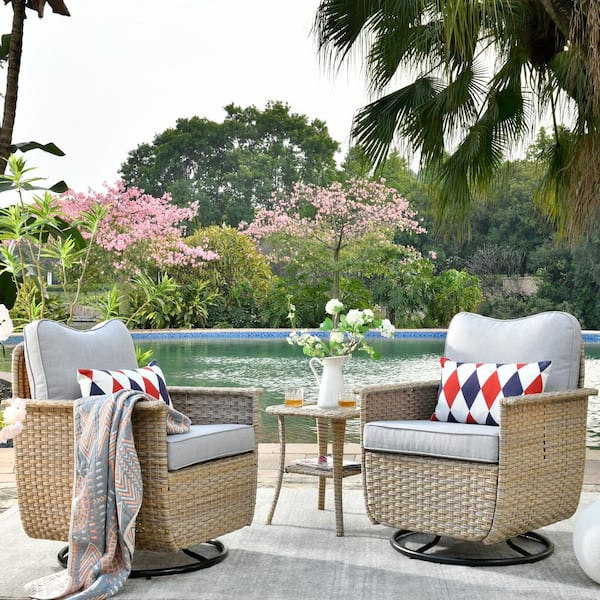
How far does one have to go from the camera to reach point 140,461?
2742 millimetres

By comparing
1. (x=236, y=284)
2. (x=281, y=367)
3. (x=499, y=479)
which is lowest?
(x=281, y=367)

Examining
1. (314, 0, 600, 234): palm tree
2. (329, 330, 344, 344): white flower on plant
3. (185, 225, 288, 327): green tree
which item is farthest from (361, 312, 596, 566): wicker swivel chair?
(185, 225, 288, 327): green tree

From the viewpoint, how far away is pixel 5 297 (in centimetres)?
534

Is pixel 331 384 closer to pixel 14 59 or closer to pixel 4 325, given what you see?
pixel 4 325

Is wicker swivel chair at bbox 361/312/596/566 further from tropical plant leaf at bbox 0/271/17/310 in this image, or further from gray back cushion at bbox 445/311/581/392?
tropical plant leaf at bbox 0/271/17/310

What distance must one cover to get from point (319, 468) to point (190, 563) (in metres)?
0.69

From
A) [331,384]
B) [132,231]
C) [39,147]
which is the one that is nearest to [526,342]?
[331,384]

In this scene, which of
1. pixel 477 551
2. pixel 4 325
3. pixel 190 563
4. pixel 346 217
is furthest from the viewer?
pixel 346 217

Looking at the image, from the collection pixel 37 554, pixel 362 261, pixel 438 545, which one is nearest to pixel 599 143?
pixel 438 545

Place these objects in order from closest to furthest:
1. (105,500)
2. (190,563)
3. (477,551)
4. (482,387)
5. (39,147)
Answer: (105,500) → (190,563) → (477,551) → (482,387) → (39,147)

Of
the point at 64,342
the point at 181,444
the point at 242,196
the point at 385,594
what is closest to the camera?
the point at 385,594

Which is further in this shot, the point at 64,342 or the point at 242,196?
the point at 242,196

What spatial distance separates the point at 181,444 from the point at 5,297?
298 centimetres

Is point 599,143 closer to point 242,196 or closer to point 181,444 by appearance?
point 181,444
